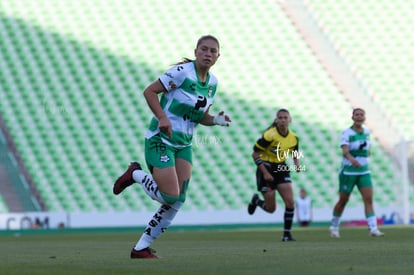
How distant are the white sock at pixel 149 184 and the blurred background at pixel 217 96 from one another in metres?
15.8

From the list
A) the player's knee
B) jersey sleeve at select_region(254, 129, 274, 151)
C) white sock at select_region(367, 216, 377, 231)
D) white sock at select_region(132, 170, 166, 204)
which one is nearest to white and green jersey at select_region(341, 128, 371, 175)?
white sock at select_region(367, 216, 377, 231)

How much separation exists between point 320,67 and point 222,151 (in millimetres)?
4123

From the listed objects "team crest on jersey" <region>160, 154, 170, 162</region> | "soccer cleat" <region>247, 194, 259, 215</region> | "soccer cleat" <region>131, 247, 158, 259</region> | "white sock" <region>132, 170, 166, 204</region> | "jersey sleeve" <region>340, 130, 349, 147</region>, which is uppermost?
"team crest on jersey" <region>160, 154, 170, 162</region>

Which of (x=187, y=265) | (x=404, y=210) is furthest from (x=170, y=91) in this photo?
(x=404, y=210)

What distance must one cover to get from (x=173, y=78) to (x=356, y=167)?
6967 mm

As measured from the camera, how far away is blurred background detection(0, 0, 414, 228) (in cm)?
2533

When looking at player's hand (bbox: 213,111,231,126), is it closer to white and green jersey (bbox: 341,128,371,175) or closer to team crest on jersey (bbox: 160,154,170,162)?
team crest on jersey (bbox: 160,154,170,162)

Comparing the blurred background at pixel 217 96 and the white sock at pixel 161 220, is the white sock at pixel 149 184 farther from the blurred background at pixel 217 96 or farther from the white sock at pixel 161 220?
the blurred background at pixel 217 96

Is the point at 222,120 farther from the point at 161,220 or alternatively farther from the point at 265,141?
the point at 265,141

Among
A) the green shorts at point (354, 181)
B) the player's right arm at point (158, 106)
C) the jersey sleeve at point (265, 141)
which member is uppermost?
the player's right arm at point (158, 106)

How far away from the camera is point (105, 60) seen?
27.7 m

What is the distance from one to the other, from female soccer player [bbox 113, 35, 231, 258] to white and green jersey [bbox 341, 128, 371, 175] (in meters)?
6.65

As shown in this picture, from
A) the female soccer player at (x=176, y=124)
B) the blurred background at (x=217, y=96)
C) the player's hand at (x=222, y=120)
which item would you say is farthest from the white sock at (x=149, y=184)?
the blurred background at (x=217, y=96)

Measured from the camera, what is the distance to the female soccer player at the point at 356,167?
14.7 meters
